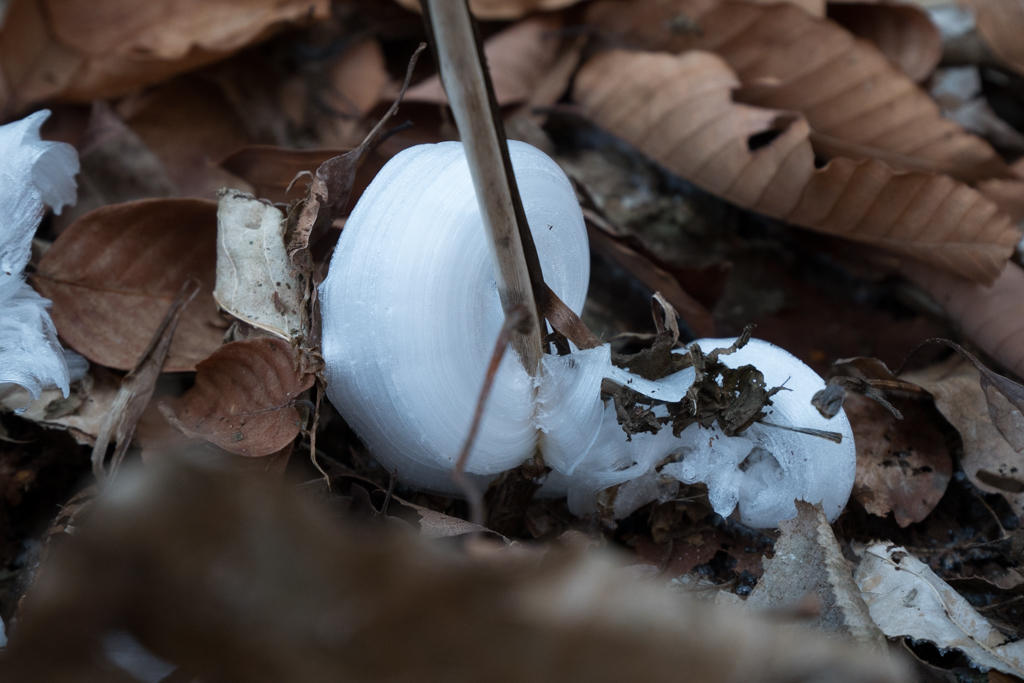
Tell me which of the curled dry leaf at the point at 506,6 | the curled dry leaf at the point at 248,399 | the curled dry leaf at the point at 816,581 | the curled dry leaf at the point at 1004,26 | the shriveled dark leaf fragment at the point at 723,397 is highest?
the curled dry leaf at the point at 506,6

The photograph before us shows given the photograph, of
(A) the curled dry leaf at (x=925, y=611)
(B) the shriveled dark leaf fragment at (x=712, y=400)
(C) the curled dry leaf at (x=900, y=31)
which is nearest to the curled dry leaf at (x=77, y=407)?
(B) the shriveled dark leaf fragment at (x=712, y=400)

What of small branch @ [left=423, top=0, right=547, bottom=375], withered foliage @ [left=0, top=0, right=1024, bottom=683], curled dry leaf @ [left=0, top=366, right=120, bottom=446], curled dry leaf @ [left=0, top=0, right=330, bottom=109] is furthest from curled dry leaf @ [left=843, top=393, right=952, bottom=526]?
curled dry leaf @ [left=0, top=0, right=330, bottom=109]

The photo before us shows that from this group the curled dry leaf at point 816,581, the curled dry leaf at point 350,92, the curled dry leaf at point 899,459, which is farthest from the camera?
the curled dry leaf at point 350,92

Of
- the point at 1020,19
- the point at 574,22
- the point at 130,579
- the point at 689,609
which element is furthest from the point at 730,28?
the point at 130,579

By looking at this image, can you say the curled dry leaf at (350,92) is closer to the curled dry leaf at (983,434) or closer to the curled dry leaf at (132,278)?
the curled dry leaf at (132,278)

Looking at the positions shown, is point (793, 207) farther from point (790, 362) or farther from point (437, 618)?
point (437, 618)

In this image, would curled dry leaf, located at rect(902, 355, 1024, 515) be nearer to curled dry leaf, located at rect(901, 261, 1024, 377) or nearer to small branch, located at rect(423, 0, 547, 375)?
curled dry leaf, located at rect(901, 261, 1024, 377)
